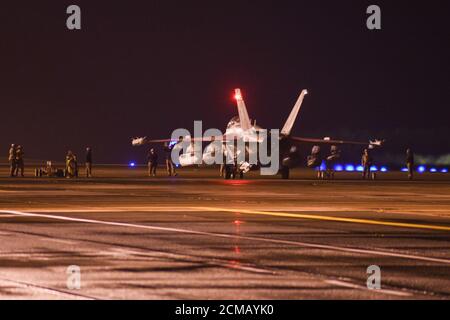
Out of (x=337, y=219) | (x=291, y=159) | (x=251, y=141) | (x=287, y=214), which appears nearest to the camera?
(x=337, y=219)

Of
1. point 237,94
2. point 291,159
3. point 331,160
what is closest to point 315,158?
point 331,160

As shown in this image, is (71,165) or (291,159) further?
(291,159)

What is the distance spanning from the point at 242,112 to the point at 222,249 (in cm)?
4012

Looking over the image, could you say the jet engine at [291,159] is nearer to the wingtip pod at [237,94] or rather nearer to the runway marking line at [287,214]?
the wingtip pod at [237,94]

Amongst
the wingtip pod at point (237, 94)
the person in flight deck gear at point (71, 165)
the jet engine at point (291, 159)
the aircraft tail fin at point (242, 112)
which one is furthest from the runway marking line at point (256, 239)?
the wingtip pod at point (237, 94)

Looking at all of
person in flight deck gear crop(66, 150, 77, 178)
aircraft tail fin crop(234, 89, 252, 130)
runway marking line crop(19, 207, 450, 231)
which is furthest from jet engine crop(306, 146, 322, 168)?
runway marking line crop(19, 207, 450, 231)

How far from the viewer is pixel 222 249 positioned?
15.8m

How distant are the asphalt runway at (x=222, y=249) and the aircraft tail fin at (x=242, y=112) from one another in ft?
85.0

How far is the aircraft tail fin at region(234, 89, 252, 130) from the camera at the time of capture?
179 ft

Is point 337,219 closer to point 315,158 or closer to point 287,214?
point 287,214

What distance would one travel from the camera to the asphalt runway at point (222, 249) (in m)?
11.5
